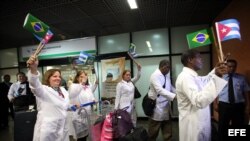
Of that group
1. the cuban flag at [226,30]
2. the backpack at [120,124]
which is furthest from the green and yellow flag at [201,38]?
the backpack at [120,124]

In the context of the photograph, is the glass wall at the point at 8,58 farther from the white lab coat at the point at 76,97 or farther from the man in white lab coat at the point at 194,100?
the man in white lab coat at the point at 194,100

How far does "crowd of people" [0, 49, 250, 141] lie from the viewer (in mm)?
A: 1600

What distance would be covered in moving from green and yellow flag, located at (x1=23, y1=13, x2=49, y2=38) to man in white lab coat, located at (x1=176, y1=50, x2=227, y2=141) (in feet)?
4.86

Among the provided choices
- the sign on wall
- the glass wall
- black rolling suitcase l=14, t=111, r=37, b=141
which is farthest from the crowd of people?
the glass wall

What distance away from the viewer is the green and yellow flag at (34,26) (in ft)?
5.56

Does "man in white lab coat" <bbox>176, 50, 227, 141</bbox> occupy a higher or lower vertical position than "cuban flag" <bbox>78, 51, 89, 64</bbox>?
lower

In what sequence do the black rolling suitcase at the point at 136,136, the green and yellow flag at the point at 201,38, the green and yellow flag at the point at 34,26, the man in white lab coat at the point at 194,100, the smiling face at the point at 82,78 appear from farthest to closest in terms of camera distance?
the smiling face at the point at 82,78, the black rolling suitcase at the point at 136,136, the green and yellow flag at the point at 201,38, the green and yellow flag at the point at 34,26, the man in white lab coat at the point at 194,100

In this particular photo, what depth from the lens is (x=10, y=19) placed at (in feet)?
13.0

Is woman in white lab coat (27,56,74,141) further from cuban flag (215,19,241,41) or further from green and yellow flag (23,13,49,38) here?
cuban flag (215,19,241,41)

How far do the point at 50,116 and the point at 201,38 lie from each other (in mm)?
1897

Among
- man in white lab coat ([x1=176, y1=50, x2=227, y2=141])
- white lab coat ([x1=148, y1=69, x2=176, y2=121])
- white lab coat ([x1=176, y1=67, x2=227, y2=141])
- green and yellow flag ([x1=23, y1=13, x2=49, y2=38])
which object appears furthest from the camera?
white lab coat ([x1=148, y1=69, x2=176, y2=121])

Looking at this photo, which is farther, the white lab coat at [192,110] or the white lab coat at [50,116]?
the white lab coat at [50,116]

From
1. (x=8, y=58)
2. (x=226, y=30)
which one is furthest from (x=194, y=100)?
(x=8, y=58)

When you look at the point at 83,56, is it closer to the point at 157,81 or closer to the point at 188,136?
the point at 157,81
